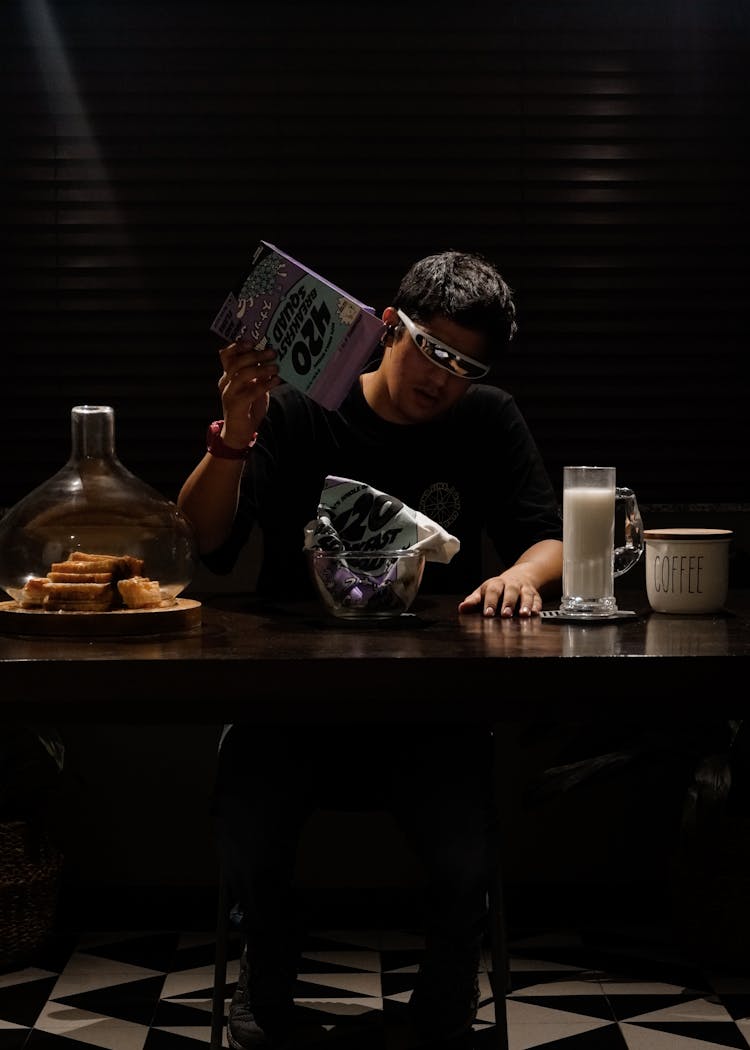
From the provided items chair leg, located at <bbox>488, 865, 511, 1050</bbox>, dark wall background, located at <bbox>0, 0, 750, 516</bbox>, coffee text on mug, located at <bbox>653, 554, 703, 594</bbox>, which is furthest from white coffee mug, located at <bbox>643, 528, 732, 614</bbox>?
dark wall background, located at <bbox>0, 0, 750, 516</bbox>

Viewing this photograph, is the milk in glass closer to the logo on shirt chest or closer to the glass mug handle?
the glass mug handle

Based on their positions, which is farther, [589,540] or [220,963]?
[220,963]

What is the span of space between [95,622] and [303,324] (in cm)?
43

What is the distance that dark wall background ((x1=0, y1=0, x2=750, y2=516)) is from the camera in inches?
127

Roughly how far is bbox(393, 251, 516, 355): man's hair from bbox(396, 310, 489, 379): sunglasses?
26cm

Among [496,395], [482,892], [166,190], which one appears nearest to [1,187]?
[166,190]

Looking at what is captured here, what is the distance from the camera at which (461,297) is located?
208 centimetres

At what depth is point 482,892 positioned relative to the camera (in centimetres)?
183

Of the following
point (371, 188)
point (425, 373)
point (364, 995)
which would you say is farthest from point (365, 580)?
point (371, 188)

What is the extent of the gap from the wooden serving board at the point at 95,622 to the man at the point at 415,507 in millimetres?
348

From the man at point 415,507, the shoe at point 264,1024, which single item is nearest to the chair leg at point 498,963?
the man at point 415,507

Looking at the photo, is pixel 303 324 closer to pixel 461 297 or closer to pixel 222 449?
pixel 222 449

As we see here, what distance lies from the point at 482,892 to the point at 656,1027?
822mm

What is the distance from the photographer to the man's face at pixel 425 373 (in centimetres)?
210
